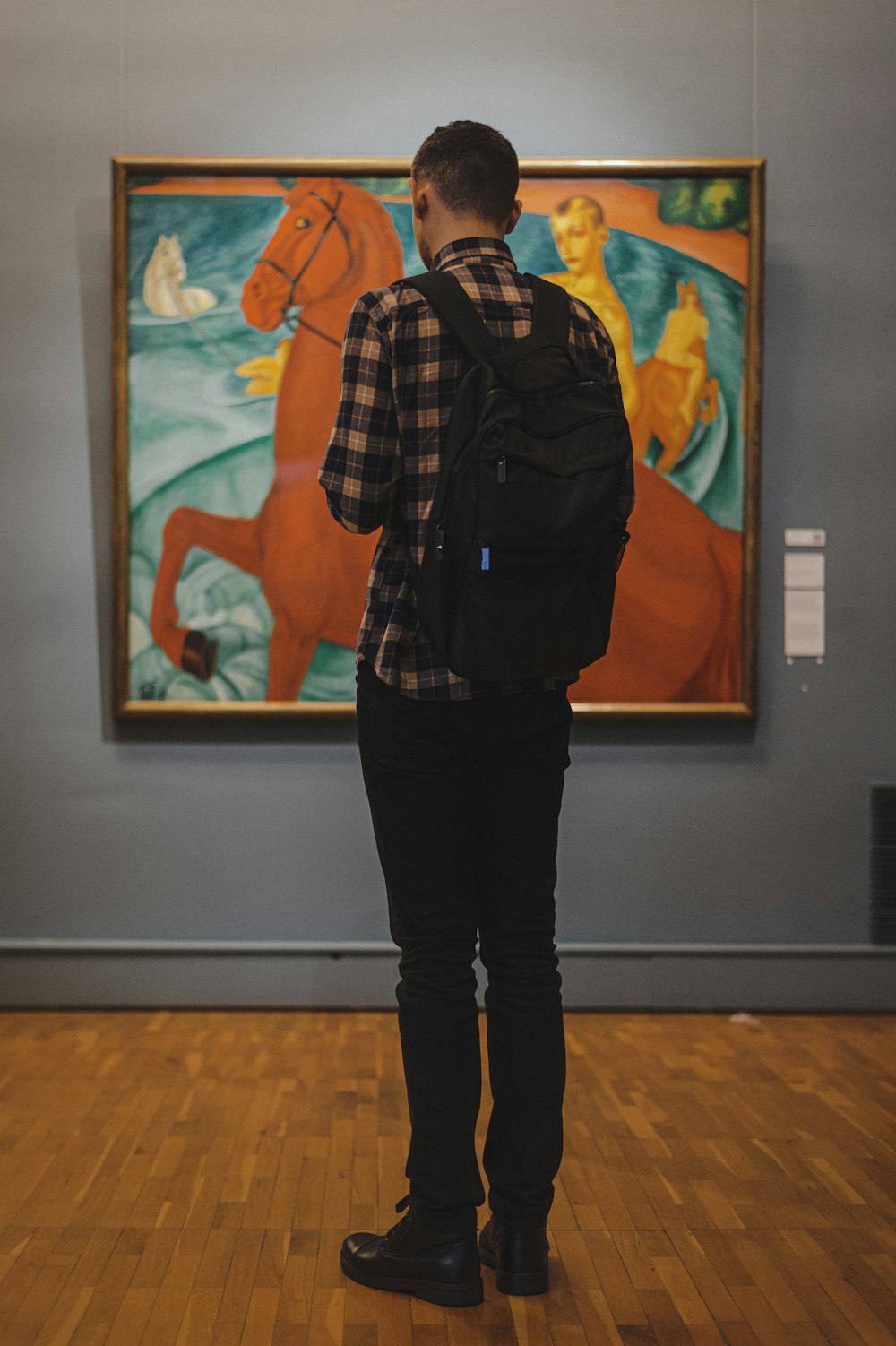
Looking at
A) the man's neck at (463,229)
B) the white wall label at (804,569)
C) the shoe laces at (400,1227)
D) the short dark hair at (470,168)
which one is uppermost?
the short dark hair at (470,168)

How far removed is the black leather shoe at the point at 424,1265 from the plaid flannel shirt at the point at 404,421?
0.73 m

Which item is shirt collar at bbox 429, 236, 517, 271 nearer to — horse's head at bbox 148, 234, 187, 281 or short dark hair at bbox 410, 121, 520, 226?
short dark hair at bbox 410, 121, 520, 226

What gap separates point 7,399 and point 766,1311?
2581 mm

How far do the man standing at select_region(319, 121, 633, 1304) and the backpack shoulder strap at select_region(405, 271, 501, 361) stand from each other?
0.02 metres

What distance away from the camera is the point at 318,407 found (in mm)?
2996

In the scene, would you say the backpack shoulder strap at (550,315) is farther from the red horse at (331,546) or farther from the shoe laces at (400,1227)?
the red horse at (331,546)

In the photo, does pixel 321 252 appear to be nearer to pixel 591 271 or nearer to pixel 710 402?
pixel 591 271

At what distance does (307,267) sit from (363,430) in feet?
5.31

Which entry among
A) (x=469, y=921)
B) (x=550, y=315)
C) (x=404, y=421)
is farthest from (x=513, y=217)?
(x=469, y=921)

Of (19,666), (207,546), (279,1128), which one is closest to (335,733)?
(207,546)

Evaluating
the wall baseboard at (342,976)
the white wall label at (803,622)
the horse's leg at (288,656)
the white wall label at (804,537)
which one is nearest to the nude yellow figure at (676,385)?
the white wall label at (804,537)

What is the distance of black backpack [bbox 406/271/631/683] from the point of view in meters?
1.46

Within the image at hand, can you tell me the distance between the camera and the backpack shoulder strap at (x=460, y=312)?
4.92ft

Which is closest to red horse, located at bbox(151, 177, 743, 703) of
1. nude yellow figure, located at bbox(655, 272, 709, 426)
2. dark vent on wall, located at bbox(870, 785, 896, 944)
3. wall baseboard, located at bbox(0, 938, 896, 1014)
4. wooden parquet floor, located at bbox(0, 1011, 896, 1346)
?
nude yellow figure, located at bbox(655, 272, 709, 426)
